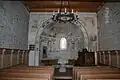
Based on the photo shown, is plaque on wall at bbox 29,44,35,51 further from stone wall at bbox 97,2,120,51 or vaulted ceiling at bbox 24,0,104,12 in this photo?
stone wall at bbox 97,2,120,51

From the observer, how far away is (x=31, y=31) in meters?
11.2

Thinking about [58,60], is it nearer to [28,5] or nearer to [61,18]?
[28,5]

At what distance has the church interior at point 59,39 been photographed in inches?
205

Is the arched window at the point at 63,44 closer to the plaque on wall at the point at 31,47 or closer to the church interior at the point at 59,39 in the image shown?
the church interior at the point at 59,39

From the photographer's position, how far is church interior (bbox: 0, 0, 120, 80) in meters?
5.21

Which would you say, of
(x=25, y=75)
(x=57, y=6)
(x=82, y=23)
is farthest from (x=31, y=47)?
(x=25, y=75)

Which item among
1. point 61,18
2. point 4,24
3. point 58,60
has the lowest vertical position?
point 58,60

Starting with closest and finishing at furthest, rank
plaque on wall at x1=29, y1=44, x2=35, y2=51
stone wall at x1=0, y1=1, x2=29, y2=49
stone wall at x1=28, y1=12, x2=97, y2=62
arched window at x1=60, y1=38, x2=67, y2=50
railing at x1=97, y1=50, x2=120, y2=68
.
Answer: stone wall at x1=0, y1=1, x2=29, y2=49, railing at x1=97, y1=50, x2=120, y2=68, plaque on wall at x1=29, y1=44, x2=35, y2=51, stone wall at x1=28, y1=12, x2=97, y2=62, arched window at x1=60, y1=38, x2=67, y2=50

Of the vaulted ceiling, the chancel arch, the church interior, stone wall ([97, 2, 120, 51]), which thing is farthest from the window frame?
stone wall ([97, 2, 120, 51])

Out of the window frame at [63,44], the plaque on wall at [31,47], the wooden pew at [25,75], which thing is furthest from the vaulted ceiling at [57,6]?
the wooden pew at [25,75]

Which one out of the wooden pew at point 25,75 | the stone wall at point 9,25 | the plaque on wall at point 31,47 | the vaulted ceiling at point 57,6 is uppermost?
the vaulted ceiling at point 57,6

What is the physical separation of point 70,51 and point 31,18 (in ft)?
19.1

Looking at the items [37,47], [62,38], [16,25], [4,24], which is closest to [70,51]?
[62,38]

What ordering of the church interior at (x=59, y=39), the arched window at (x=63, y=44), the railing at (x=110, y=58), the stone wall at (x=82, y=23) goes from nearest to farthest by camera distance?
the church interior at (x=59, y=39), the railing at (x=110, y=58), the stone wall at (x=82, y=23), the arched window at (x=63, y=44)
